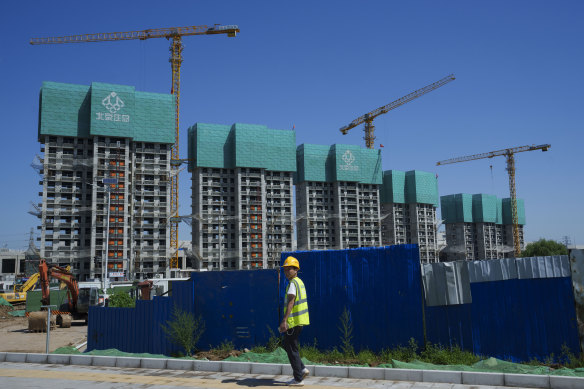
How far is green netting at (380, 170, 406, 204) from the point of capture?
12388 centimetres

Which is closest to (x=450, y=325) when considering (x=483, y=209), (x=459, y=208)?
(x=459, y=208)

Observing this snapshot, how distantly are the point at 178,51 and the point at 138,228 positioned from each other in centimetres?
4008

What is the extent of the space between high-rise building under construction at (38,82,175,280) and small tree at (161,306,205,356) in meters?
62.5

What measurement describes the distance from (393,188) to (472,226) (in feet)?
128

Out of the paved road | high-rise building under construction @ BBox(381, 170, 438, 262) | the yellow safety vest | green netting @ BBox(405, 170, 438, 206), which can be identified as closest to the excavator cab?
the paved road

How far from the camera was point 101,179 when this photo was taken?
233 ft

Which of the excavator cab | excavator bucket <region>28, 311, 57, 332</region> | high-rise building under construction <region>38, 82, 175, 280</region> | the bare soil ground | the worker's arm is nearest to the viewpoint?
the worker's arm

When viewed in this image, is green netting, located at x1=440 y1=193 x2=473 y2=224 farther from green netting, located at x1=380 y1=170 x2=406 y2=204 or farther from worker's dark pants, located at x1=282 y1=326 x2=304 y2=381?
worker's dark pants, located at x1=282 y1=326 x2=304 y2=381

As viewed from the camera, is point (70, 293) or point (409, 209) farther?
point (409, 209)

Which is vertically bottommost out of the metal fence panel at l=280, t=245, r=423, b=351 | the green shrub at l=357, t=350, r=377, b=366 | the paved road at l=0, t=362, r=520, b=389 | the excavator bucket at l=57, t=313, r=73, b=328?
the excavator bucket at l=57, t=313, r=73, b=328

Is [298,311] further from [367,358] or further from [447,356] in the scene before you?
[447,356]

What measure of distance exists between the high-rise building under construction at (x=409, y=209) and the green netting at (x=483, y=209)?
24784 millimetres

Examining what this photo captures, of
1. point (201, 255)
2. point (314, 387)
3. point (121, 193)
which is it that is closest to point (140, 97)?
point (121, 193)

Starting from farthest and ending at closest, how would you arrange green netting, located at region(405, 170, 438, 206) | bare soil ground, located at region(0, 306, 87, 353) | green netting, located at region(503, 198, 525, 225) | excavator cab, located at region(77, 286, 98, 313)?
green netting, located at region(503, 198, 525, 225), green netting, located at region(405, 170, 438, 206), excavator cab, located at region(77, 286, 98, 313), bare soil ground, located at region(0, 306, 87, 353)
